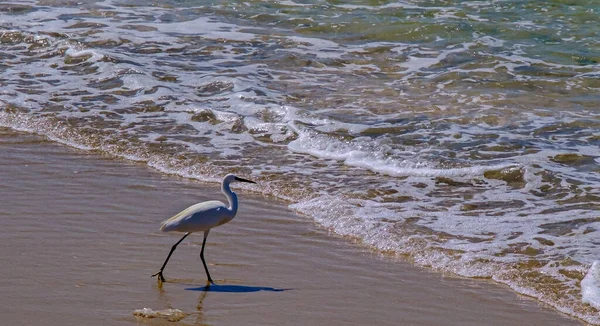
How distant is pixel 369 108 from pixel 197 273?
4492 mm

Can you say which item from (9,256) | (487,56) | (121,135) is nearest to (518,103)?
(487,56)

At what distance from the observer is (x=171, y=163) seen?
7695mm

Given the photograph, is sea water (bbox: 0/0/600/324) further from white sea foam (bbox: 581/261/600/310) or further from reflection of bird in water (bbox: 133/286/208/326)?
reflection of bird in water (bbox: 133/286/208/326)

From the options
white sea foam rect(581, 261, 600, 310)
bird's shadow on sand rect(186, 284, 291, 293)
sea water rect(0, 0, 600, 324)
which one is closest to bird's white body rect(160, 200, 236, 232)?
bird's shadow on sand rect(186, 284, 291, 293)

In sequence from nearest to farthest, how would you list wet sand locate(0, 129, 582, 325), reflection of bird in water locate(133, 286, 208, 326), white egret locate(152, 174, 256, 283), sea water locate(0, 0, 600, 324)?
reflection of bird in water locate(133, 286, 208, 326) < wet sand locate(0, 129, 582, 325) < white egret locate(152, 174, 256, 283) < sea water locate(0, 0, 600, 324)

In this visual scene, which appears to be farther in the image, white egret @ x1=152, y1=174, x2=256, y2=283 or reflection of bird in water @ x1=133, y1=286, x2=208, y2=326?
white egret @ x1=152, y1=174, x2=256, y2=283

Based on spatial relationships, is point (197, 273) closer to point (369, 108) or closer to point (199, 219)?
point (199, 219)

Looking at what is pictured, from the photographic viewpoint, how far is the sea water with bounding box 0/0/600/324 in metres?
6.27

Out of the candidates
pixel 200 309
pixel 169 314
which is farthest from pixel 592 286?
pixel 169 314

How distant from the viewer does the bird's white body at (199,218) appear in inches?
203

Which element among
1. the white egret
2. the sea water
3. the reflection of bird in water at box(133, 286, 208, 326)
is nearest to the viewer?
the reflection of bird in water at box(133, 286, 208, 326)

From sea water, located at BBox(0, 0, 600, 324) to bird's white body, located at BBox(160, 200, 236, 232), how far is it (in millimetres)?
1174

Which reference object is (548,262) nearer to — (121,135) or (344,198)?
(344,198)

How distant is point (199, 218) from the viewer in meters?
5.19
